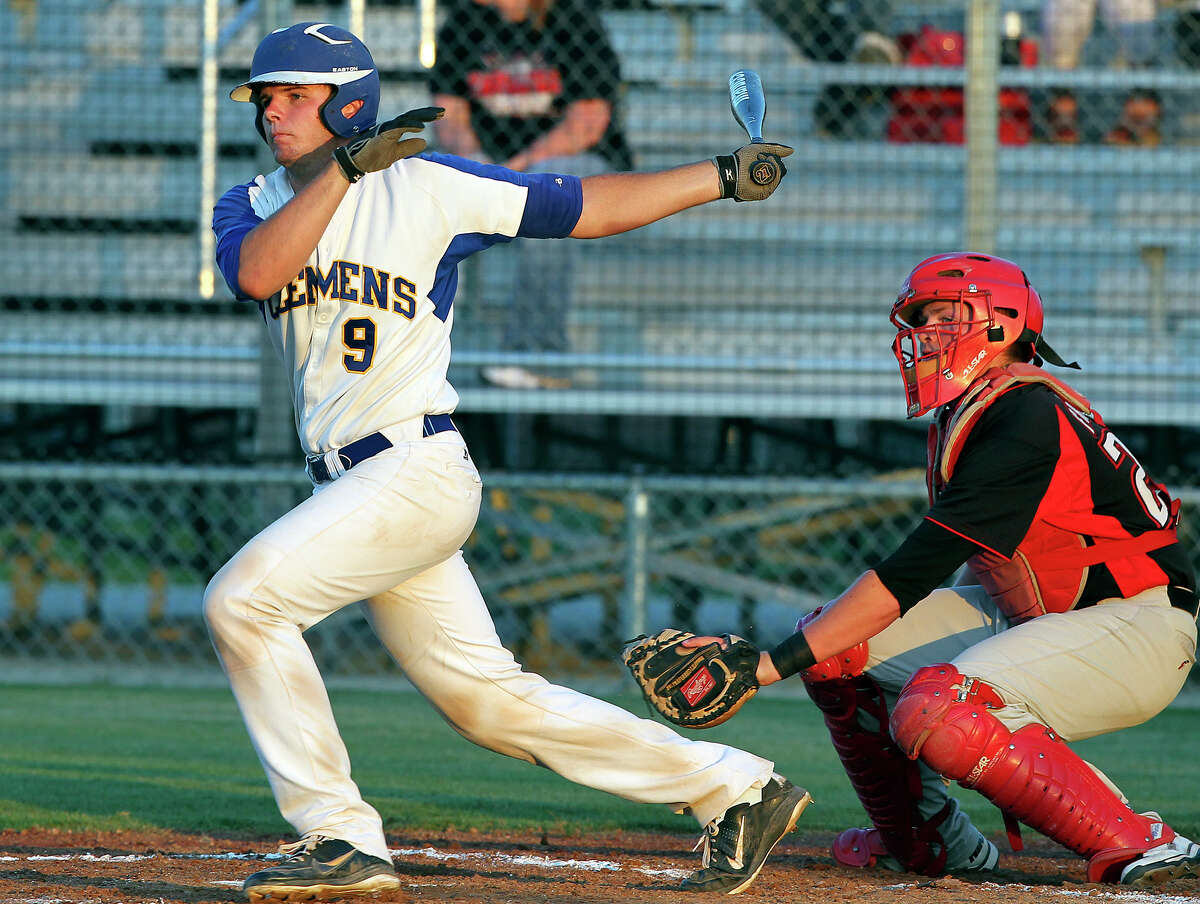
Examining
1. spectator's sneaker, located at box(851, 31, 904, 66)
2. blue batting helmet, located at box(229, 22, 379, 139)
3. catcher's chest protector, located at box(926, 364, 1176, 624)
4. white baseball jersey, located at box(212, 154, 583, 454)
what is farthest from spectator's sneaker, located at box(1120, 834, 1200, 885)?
spectator's sneaker, located at box(851, 31, 904, 66)

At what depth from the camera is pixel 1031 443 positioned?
3.61 m

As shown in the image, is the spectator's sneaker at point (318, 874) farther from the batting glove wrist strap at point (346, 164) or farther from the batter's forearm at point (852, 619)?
the batting glove wrist strap at point (346, 164)

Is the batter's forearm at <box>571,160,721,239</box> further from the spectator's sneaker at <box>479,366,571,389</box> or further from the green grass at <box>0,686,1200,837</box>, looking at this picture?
the spectator's sneaker at <box>479,366,571,389</box>

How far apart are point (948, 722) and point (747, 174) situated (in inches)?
51.6

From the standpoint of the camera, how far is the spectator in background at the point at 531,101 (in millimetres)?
8375

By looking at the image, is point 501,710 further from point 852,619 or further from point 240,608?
point 852,619

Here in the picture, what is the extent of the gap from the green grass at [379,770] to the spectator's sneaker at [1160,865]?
985 mm

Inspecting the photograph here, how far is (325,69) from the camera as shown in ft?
11.5

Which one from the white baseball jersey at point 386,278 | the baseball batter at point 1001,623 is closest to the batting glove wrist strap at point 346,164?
the white baseball jersey at point 386,278

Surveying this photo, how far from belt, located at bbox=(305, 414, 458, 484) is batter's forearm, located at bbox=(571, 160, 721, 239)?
54 cm

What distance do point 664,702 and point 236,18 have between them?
6392 mm

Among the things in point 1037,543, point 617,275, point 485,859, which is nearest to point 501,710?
point 485,859

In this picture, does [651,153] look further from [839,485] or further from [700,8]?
[839,485]

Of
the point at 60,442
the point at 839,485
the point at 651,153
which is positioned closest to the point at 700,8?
the point at 651,153
